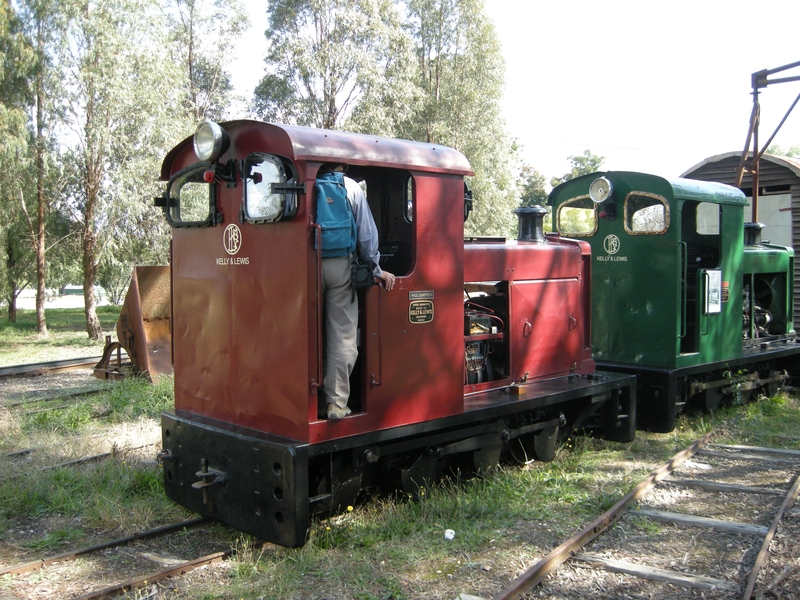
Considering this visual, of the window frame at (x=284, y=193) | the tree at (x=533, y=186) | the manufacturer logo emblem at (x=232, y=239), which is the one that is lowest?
the manufacturer logo emblem at (x=232, y=239)

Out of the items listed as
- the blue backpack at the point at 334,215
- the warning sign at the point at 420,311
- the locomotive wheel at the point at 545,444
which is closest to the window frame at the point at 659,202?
the locomotive wheel at the point at 545,444

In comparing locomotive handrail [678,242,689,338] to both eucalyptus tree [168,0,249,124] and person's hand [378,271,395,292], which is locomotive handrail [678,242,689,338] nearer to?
person's hand [378,271,395,292]

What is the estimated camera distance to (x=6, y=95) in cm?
1805

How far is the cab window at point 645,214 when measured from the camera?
7832 mm

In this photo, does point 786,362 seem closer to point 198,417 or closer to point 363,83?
point 198,417

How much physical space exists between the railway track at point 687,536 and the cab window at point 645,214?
258 cm

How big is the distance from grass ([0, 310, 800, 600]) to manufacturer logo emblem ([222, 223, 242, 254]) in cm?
190

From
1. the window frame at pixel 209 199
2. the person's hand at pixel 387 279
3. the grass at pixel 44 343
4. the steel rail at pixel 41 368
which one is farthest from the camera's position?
the grass at pixel 44 343

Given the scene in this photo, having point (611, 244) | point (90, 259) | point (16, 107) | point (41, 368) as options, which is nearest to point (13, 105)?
point (16, 107)

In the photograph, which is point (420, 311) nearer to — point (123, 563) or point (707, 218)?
point (123, 563)

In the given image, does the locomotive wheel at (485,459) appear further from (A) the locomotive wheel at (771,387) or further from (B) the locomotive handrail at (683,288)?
(A) the locomotive wheel at (771,387)

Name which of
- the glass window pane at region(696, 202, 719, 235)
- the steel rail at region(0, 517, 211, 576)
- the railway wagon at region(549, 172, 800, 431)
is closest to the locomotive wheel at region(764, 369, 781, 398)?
the railway wagon at region(549, 172, 800, 431)

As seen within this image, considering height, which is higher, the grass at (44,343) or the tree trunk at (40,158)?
the tree trunk at (40,158)

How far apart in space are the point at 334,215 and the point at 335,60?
74.5 feet
